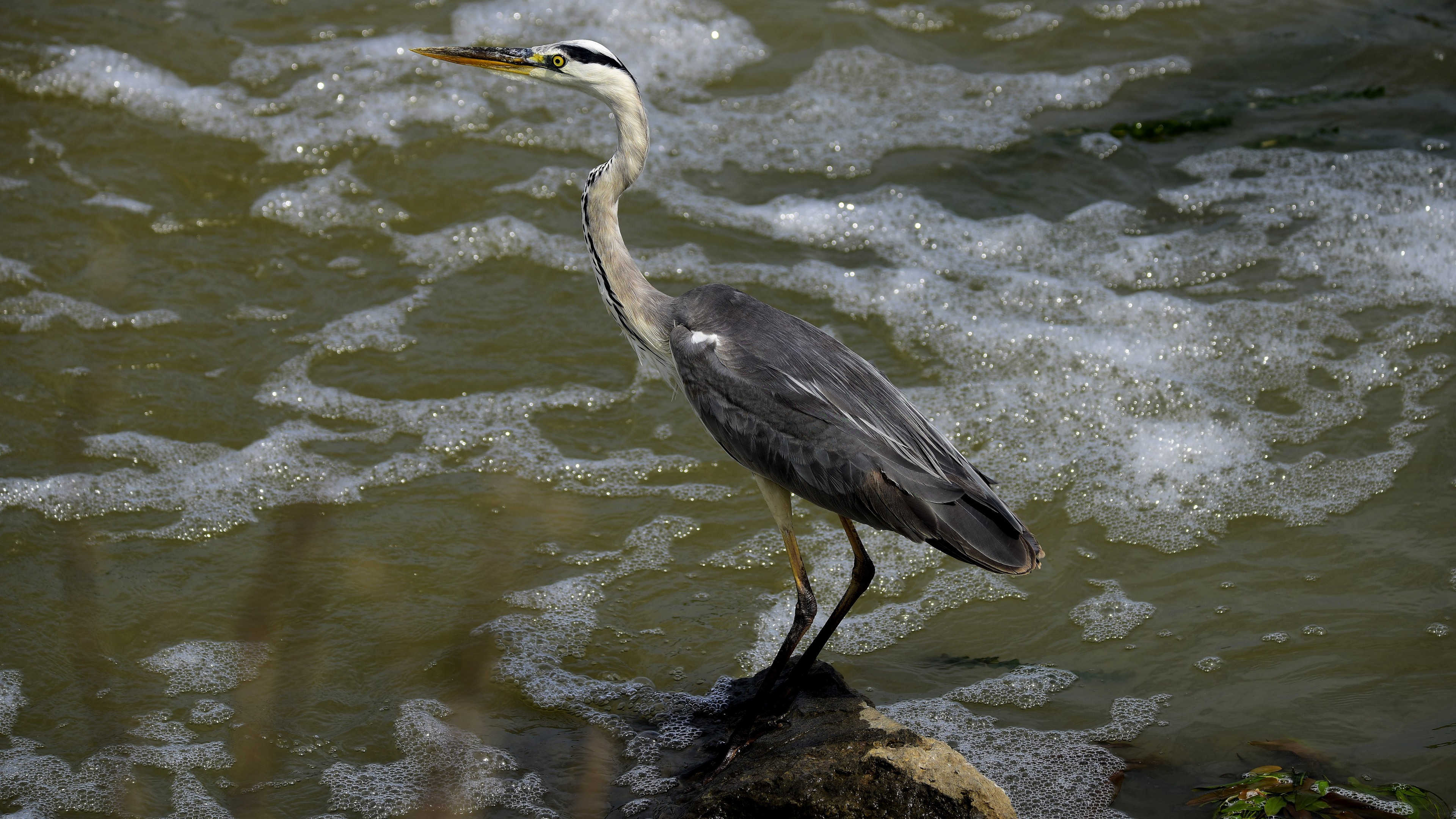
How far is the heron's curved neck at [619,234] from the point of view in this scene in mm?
4629

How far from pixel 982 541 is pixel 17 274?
6014 mm

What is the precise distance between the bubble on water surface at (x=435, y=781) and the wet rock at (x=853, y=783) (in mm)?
635

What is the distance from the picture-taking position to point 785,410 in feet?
Result: 13.7

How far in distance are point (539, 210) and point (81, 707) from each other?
436 cm

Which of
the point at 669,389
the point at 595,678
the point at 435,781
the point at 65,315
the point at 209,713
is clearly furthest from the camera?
the point at 65,315

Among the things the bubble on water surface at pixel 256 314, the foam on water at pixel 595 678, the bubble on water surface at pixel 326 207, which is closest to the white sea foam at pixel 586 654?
the foam on water at pixel 595 678

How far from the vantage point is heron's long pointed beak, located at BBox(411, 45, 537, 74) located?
465cm

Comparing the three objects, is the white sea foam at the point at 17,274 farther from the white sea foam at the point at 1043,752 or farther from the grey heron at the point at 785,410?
the white sea foam at the point at 1043,752

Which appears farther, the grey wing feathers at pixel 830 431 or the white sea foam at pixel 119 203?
the white sea foam at pixel 119 203

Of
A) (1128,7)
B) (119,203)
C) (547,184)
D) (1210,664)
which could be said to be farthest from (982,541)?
(1128,7)

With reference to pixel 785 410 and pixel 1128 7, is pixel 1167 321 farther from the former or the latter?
pixel 1128 7

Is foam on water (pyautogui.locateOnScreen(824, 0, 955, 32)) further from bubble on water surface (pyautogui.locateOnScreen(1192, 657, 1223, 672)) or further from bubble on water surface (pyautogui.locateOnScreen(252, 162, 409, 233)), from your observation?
bubble on water surface (pyautogui.locateOnScreen(1192, 657, 1223, 672))

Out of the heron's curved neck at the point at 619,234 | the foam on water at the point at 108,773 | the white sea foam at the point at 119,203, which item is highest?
the heron's curved neck at the point at 619,234

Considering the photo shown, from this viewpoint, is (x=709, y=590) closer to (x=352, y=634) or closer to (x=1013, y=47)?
(x=352, y=634)
